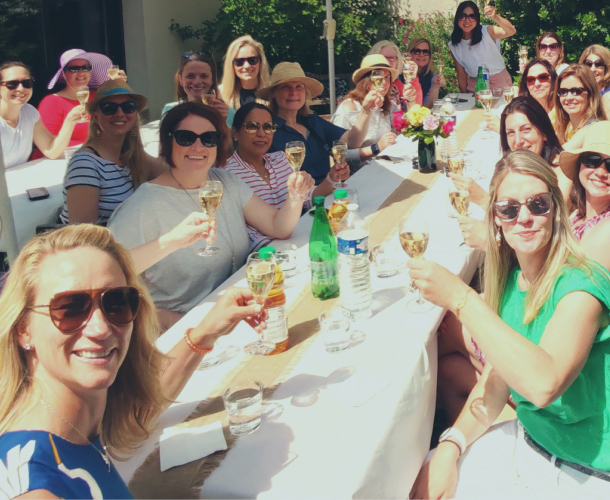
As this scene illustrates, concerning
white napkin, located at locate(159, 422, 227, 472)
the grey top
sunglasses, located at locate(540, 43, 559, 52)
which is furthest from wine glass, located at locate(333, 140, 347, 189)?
sunglasses, located at locate(540, 43, 559, 52)

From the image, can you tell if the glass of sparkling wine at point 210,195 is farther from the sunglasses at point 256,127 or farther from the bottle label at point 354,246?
the sunglasses at point 256,127

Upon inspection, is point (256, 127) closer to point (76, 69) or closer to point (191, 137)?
point (191, 137)

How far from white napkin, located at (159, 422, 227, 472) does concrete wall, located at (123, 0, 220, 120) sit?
27.5 ft

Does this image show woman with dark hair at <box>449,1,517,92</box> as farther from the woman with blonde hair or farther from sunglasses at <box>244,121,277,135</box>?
the woman with blonde hair

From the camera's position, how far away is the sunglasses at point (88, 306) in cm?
138

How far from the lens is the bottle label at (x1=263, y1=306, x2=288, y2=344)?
204 centimetres

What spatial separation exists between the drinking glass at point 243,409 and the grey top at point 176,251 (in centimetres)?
133

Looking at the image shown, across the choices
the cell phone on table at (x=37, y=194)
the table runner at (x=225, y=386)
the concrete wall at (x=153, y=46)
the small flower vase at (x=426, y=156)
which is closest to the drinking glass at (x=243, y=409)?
the table runner at (x=225, y=386)

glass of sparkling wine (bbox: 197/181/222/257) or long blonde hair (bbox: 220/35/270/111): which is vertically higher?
long blonde hair (bbox: 220/35/270/111)

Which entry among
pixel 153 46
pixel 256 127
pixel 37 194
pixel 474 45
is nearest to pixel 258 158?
pixel 256 127

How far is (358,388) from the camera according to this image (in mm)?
1819

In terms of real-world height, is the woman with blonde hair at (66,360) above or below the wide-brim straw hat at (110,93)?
below

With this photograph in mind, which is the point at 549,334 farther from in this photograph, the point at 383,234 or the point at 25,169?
the point at 25,169

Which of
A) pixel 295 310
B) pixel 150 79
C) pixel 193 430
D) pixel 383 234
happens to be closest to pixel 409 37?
pixel 150 79
